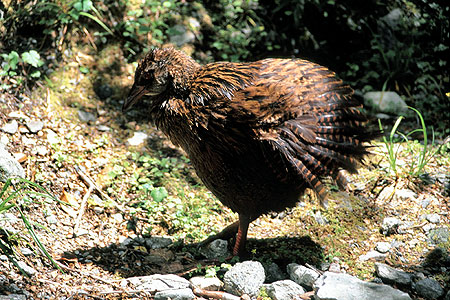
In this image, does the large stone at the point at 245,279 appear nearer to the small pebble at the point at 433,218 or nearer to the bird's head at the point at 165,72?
the bird's head at the point at 165,72

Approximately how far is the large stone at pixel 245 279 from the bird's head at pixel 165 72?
133 centimetres

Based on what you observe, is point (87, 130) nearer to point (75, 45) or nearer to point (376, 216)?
point (75, 45)

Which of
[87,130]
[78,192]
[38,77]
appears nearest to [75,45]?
→ [38,77]

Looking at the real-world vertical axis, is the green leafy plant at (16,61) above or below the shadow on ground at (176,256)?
above

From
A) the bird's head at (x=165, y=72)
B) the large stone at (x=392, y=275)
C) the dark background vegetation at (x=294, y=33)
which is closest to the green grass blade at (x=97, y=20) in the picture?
the dark background vegetation at (x=294, y=33)

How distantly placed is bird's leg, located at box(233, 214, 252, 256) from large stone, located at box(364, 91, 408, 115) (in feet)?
8.40

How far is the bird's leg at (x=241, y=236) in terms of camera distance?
12.3 ft

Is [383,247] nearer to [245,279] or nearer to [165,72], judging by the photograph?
[245,279]

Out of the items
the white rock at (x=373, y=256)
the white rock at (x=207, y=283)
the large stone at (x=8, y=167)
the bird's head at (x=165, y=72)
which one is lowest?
the white rock at (x=373, y=256)

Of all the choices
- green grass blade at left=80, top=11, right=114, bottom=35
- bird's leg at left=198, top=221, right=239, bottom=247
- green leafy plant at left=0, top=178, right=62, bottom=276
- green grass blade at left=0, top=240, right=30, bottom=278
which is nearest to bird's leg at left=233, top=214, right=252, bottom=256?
bird's leg at left=198, top=221, right=239, bottom=247

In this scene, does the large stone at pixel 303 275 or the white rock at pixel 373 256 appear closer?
the large stone at pixel 303 275

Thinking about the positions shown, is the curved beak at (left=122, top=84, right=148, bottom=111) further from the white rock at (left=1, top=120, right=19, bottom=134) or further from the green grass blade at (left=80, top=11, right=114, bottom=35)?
the green grass blade at (left=80, top=11, right=114, bottom=35)

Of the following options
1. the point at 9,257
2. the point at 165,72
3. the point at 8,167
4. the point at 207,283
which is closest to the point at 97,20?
the point at 165,72

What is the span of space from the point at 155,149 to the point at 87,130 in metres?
0.67
